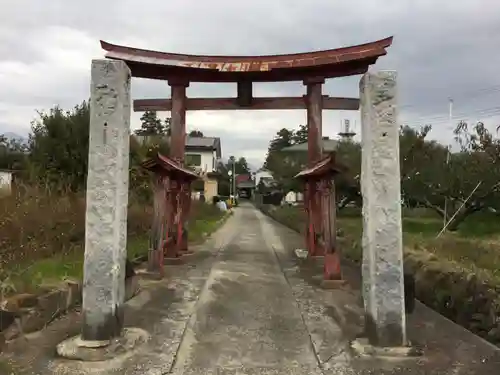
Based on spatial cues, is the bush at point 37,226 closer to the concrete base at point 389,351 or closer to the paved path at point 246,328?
the paved path at point 246,328

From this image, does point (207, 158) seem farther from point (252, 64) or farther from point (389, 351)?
point (389, 351)

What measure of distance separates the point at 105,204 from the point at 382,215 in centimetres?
267

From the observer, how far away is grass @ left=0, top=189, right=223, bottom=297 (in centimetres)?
601

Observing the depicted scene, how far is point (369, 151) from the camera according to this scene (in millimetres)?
5039

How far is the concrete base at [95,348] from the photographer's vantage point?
4.56 m

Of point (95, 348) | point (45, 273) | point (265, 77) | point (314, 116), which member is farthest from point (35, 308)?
point (314, 116)

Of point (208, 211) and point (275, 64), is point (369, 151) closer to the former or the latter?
point (275, 64)

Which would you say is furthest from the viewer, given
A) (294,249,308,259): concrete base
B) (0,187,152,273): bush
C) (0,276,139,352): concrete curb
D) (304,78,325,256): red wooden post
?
(294,249,308,259): concrete base

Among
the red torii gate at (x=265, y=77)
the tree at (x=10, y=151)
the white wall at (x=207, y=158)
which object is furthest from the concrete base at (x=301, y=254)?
the white wall at (x=207, y=158)

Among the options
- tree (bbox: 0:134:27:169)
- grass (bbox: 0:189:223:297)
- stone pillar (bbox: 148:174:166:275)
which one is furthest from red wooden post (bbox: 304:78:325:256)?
tree (bbox: 0:134:27:169)

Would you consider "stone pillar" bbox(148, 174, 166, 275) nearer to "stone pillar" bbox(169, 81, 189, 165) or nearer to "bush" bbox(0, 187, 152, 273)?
"bush" bbox(0, 187, 152, 273)

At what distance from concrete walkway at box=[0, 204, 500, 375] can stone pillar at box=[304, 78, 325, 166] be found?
2.52 metres

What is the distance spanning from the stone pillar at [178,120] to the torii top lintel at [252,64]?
261mm

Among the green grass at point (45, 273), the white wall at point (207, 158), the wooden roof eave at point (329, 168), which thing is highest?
the white wall at point (207, 158)
